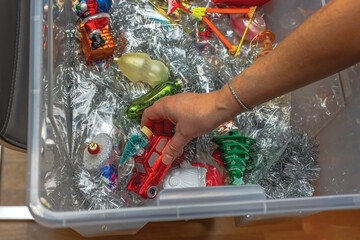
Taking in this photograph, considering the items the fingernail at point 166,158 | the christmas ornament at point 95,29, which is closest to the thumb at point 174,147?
the fingernail at point 166,158

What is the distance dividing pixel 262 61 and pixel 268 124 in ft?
0.82

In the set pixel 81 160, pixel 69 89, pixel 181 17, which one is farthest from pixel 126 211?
pixel 181 17

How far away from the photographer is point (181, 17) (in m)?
0.73

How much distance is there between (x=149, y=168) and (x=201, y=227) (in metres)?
0.31

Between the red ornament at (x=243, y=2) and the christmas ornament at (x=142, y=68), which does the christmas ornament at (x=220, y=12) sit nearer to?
the red ornament at (x=243, y=2)

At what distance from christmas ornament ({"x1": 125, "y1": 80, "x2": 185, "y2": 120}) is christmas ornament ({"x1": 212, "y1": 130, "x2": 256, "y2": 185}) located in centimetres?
12

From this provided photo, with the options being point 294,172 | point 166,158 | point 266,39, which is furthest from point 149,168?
point 266,39

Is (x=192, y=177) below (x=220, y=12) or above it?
below

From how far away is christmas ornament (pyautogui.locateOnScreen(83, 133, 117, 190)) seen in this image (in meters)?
0.58

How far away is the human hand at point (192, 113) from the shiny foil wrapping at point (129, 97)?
3.1 inches

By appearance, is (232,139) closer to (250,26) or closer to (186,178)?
(186,178)

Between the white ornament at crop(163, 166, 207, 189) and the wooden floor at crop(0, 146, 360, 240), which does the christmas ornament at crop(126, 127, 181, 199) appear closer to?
the white ornament at crop(163, 166, 207, 189)

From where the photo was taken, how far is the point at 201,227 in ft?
2.63

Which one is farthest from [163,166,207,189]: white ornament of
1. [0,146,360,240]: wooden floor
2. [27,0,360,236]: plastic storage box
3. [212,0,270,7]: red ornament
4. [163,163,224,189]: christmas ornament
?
[212,0,270,7]: red ornament
